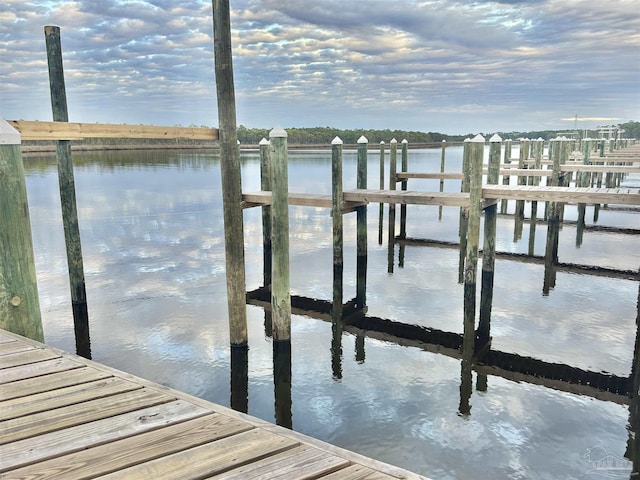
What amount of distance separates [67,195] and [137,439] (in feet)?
23.9

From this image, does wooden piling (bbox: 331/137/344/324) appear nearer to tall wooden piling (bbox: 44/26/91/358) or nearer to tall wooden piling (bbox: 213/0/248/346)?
tall wooden piling (bbox: 213/0/248/346)

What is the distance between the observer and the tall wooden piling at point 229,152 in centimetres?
602

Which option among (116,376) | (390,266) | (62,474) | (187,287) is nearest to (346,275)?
(390,266)

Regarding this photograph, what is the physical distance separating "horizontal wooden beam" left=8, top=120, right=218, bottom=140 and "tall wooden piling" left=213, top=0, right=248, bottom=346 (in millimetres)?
350

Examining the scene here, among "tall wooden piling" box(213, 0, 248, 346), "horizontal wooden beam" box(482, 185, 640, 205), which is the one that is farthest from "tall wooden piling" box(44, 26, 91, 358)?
"horizontal wooden beam" box(482, 185, 640, 205)

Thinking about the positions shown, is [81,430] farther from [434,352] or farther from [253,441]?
[434,352]

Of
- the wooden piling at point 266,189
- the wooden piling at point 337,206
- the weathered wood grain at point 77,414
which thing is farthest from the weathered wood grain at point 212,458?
the wooden piling at point 266,189

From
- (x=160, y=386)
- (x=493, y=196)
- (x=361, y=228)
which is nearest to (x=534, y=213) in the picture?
(x=361, y=228)

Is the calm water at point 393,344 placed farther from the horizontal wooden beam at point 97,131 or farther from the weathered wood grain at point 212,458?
the horizontal wooden beam at point 97,131

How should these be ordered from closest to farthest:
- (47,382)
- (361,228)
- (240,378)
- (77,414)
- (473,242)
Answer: (77,414) → (47,382) → (240,378) → (473,242) → (361,228)

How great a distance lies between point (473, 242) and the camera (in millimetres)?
8773

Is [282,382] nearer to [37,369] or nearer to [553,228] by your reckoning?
[37,369]

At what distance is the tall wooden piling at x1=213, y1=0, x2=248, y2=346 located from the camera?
6.02 meters

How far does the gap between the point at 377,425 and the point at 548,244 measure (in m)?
11.2
